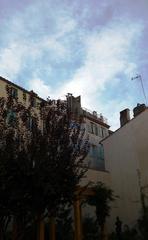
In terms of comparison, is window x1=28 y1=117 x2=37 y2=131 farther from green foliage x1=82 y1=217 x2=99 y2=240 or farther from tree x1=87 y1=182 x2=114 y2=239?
green foliage x1=82 y1=217 x2=99 y2=240

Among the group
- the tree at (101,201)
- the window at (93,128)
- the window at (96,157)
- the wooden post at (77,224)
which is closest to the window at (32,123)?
the wooden post at (77,224)

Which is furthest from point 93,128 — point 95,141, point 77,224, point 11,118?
point 11,118

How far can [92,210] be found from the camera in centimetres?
Answer: 2567

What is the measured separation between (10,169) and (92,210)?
651 inches

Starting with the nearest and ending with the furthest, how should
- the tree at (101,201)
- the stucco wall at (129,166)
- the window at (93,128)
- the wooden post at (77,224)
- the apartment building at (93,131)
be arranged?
the wooden post at (77,224) < the tree at (101,201) < the stucco wall at (129,166) < the apartment building at (93,131) < the window at (93,128)

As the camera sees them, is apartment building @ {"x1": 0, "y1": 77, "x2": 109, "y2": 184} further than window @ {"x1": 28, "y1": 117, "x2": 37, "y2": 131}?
Yes

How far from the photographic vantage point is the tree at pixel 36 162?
1002 centimetres

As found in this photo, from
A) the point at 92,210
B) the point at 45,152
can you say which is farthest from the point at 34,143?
the point at 92,210

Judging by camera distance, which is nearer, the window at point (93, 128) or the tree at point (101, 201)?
the tree at point (101, 201)

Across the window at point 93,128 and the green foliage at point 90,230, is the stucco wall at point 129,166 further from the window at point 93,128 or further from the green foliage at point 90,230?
the window at point 93,128

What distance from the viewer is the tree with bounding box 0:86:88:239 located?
10.0m

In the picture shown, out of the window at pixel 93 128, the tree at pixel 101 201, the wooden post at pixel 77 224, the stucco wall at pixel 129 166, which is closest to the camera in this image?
the wooden post at pixel 77 224

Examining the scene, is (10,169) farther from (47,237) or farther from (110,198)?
(110,198)

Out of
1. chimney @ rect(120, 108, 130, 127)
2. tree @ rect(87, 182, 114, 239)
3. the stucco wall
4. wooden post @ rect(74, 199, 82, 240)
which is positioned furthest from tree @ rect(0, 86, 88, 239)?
chimney @ rect(120, 108, 130, 127)
